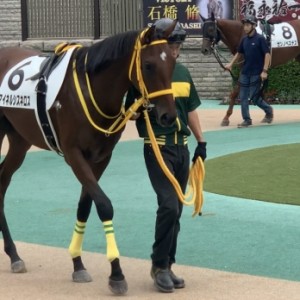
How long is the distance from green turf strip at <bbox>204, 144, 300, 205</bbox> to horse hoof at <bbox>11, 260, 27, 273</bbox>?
3.60 metres

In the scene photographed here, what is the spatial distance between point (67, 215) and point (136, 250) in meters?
1.74

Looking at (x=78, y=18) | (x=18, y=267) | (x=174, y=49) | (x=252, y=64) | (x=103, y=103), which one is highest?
(x=174, y=49)

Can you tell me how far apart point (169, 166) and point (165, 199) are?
10.3 inches

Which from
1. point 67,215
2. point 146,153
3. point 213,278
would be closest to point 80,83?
point 146,153

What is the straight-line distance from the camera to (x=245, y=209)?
948cm

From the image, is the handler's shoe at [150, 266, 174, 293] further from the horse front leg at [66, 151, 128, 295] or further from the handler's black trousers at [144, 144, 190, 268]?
the horse front leg at [66, 151, 128, 295]

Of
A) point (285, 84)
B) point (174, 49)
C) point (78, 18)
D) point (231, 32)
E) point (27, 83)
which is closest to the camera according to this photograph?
point (174, 49)

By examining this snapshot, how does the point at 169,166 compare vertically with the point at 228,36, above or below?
above

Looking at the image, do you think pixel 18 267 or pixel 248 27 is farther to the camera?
pixel 248 27

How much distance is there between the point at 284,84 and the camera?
22.0 meters

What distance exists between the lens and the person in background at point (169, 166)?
6469 mm

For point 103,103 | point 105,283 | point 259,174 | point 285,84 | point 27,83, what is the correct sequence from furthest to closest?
point 285,84 < point 259,174 < point 27,83 < point 105,283 < point 103,103

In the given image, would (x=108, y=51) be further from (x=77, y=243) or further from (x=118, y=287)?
(x=118, y=287)

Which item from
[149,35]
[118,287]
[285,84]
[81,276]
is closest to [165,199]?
[118,287]
